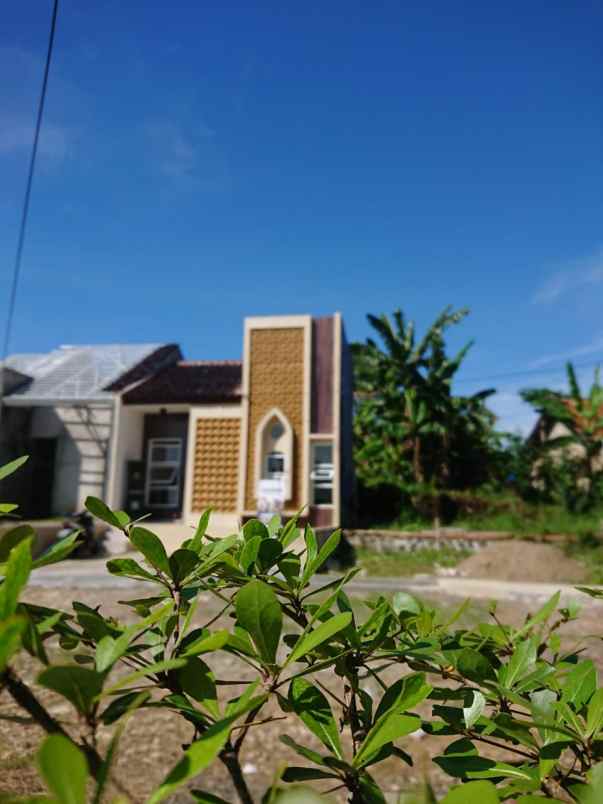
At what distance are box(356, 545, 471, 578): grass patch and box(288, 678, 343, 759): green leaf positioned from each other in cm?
1030

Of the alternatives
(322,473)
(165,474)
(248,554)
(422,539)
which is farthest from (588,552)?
(248,554)

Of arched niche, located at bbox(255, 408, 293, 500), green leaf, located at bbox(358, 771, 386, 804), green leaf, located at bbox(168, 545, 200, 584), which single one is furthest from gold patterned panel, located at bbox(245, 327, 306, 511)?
green leaf, located at bbox(358, 771, 386, 804)

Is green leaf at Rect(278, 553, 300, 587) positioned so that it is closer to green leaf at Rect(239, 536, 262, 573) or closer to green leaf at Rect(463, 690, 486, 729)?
green leaf at Rect(239, 536, 262, 573)

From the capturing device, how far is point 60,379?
1558 centimetres

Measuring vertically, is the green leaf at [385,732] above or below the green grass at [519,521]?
above

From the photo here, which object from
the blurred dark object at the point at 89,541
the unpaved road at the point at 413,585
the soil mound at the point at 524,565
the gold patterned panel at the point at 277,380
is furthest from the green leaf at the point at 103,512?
the gold patterned panel at the point at 277,380

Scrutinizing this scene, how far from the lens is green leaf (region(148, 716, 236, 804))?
338mm

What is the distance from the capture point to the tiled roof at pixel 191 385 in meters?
14.0

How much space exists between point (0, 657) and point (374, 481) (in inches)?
583

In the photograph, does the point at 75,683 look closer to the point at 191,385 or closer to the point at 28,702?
the point at 28,702

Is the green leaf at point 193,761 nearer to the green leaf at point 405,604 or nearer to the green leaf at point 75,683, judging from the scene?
the green leaf at point 75,683

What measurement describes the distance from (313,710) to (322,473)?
1272 cm

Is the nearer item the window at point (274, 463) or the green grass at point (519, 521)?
the green grass at point (519, 521)

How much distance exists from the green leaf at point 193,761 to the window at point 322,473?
12809 mm
